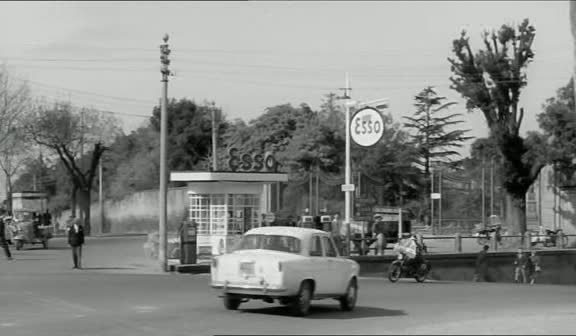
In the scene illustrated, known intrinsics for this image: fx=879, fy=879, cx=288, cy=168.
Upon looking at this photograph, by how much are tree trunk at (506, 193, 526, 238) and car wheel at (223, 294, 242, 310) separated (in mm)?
42496

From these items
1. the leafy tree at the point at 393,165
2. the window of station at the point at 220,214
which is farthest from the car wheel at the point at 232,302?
the leafy tree at the point at 393,165

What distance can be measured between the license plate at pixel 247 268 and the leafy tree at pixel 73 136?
145ft

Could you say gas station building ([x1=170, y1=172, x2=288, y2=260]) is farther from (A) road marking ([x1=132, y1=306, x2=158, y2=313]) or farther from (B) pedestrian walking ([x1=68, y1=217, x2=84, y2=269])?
(A) road marking ([x1=132, y1=306, x2=158, y2=313])

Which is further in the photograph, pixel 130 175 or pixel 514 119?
pixel 130 175

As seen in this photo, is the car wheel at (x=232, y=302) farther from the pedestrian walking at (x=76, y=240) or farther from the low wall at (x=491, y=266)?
the low wall at (x=491, y=266)

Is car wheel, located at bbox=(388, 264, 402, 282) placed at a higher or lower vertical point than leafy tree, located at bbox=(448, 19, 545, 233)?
lower

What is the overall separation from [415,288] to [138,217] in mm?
50647

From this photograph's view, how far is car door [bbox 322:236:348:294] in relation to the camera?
17.8 m

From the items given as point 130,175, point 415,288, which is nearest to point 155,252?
point 415,288

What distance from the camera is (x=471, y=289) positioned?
26578mm

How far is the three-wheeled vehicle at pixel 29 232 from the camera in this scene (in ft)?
138

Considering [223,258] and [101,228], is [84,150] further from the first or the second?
[223,258]

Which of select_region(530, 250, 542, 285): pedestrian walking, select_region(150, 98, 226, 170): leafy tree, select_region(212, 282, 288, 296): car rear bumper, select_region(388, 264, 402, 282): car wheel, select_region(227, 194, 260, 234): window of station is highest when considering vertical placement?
select_region(150, 98, 226, 170): leafy tree

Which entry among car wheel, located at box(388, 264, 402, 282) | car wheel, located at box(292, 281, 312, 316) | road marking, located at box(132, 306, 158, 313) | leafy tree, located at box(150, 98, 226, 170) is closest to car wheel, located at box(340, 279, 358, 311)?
car wheel, located at box(292, 281, 312, 316)
